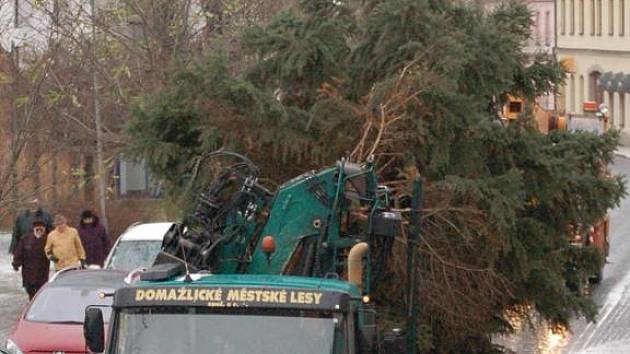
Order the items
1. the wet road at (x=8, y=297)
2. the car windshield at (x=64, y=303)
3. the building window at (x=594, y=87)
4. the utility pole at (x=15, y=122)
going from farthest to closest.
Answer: the building window at (x=594, y=87) < the utility pole at (x=15, y=122) < the wet road at (x=8, y=297) < the car windshield at (x=64, y=303)

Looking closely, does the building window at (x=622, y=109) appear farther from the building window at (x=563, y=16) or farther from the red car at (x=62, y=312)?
Answer: the red car at (x=62, y=312)

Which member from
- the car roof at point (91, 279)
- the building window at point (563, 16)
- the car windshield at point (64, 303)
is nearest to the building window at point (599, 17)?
the building window at point (563, 16)

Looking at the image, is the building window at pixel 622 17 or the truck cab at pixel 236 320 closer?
the truck cab at pixel 236 320

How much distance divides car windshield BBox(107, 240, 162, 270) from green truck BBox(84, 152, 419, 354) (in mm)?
7107

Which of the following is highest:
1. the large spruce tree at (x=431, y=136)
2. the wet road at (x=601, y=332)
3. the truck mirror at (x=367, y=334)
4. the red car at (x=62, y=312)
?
the large spruce tree at (x=431, y=136)

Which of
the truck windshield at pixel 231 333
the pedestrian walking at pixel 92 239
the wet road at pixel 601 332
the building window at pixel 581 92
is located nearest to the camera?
the truck windshield at pixel 231 333

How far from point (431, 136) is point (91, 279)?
498cm

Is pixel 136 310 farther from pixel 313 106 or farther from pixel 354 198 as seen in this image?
pixel 313 106

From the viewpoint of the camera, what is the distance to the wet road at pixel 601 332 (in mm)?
21469

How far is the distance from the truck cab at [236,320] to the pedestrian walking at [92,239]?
530 inches

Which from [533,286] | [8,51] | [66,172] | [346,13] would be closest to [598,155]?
[533,286]

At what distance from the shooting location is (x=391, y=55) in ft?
53.8

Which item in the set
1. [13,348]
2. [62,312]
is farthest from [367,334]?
[62,312]

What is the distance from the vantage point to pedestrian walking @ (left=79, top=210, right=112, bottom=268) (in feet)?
79.6
